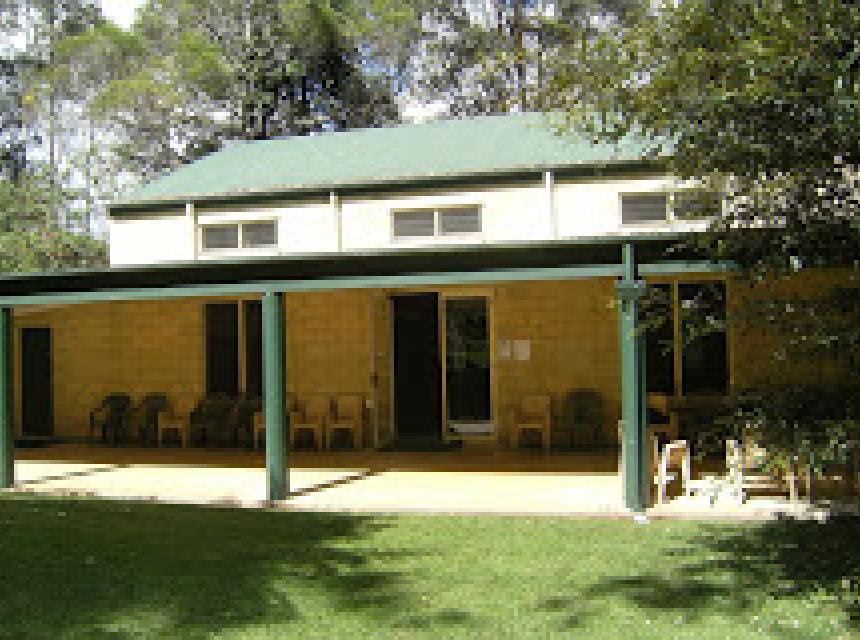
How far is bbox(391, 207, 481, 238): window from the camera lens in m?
13.4

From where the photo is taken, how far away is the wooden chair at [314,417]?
13016mm

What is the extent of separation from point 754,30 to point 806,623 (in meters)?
3.61

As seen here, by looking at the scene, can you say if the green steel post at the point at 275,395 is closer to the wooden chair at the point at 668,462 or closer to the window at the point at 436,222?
the wooden chair at the point at 668,462

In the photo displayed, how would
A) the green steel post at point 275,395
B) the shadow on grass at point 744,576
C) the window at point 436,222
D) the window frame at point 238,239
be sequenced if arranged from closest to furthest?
the shadow on grass at point 744,576 < the green steel post at point 275,395 < the window at point 436,222 < the window frame at point 238,239

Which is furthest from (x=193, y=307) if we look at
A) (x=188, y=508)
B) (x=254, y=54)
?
(x=254, y=54)

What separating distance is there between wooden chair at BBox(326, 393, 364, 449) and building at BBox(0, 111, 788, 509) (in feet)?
0.22

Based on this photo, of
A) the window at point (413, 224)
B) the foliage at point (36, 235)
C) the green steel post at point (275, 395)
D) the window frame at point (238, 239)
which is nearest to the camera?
the green steel post at point (275, 395)

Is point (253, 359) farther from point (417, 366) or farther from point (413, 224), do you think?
point (413, 224)

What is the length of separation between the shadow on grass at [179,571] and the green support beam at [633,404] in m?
2.48

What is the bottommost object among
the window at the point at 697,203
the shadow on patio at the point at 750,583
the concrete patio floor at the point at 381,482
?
the shadow on patio at the point at 750,583

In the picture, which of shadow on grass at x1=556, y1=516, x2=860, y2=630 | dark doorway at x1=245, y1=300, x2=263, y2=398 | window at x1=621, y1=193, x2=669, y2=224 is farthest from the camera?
dark doorway at x1=245, y1=300, x2=263, y2=398

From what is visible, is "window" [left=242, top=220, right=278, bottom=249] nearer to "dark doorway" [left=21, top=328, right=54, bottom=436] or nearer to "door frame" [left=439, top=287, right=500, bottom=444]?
"door frame" [left=439, top=287, right=500, bottom=444]

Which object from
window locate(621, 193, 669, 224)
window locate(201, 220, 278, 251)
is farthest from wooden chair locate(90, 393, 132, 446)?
window locate(621, 193, 669, 224)

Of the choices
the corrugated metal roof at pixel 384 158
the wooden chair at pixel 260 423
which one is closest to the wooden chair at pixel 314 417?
the wooden chair at pixel 260 423
